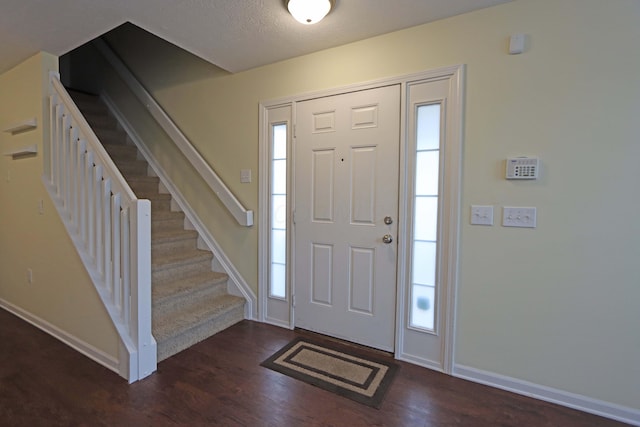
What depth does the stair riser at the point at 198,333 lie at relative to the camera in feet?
7.31

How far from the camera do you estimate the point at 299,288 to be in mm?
2705

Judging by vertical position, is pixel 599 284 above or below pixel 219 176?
below

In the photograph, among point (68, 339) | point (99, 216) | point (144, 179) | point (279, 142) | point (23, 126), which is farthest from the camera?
point (144, 179)

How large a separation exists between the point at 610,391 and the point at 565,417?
29 cm

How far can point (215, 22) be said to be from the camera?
2.09 m

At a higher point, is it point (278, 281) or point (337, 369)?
point (278, 281)

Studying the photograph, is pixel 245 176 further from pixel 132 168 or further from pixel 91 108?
pixel 91 108

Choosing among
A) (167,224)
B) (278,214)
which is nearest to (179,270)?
(167,224)

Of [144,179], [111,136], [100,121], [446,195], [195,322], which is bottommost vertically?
[195,322]

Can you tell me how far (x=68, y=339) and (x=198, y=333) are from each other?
39.4 inches

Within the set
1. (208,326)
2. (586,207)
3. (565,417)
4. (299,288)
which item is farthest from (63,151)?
(565,417)

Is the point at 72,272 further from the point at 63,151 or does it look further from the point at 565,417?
the point at 565,417

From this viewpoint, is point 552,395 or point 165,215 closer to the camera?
point 552,395

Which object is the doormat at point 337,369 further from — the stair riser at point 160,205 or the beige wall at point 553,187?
the stair riser at point 160,205
